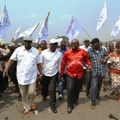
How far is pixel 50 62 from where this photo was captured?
33.4 ft

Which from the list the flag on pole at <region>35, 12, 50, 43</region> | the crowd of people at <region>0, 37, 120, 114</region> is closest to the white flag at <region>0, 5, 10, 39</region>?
the flag on pole at <region>35, 12, 50, 43</region>

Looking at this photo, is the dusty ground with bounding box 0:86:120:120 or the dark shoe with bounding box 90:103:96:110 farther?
the dark shoe with bounding box 90:103:96:110

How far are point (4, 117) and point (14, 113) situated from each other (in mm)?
431

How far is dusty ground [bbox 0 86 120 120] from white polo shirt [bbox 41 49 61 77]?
0.97m

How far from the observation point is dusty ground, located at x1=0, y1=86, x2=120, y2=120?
30.7 ft

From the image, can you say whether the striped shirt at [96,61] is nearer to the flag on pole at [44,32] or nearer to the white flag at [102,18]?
the flag on pole at [44,32]

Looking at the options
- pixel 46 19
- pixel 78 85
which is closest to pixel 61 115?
pixel 78 85

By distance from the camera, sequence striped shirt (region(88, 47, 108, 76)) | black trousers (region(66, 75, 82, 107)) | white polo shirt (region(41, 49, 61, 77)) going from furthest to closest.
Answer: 1. striped shirt (region(88, 47, 108, 76))
2. white polo shirt (region(41, 49, 61, 77))
3. black trousers (region(66, 75, 82, 107))

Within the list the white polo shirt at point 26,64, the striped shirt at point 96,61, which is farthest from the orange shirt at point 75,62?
the white polo shirt at point 26,64

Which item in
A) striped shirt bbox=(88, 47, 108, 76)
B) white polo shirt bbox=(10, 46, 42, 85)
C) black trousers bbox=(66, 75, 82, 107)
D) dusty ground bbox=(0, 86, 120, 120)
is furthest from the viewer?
striped shirt bbox=(88, 47, 108, 76)

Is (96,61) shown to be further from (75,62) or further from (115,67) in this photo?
(75,62)

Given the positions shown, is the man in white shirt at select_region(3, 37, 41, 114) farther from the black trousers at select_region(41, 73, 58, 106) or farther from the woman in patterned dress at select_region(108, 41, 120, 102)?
the woman in patterned dress at select_region(108, 41, 120, 102)

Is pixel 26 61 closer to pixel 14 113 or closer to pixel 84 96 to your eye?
pixel 14 113

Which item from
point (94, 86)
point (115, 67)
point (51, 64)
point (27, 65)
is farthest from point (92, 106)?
point (27, 65)
